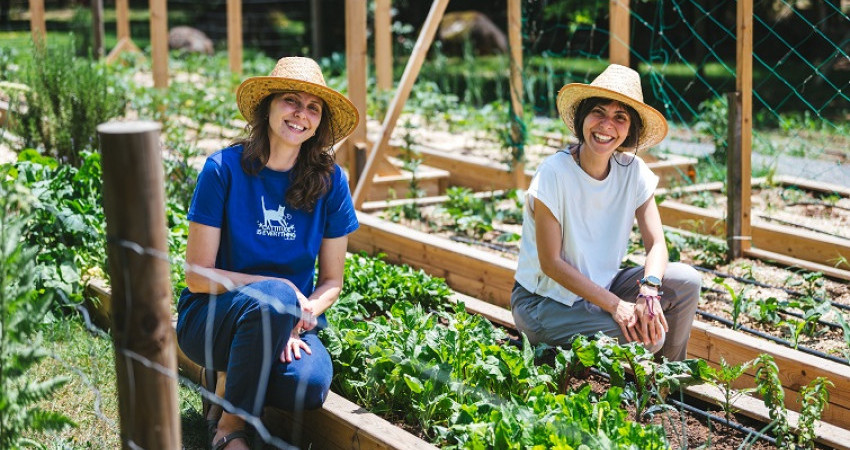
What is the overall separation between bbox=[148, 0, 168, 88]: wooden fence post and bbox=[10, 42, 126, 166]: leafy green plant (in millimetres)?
2268

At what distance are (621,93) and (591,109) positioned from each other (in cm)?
14

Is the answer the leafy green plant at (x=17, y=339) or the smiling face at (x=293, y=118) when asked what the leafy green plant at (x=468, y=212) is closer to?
the smiling face at (x=293, y=118)

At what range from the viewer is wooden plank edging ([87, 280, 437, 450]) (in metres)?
3.00

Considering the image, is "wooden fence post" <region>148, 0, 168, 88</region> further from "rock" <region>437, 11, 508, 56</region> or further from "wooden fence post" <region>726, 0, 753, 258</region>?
"rock" <region>437, 11, 508, 56</region>

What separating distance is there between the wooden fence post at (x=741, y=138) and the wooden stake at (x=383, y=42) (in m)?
3.95

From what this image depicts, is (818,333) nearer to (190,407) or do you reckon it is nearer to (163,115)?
(190,407)

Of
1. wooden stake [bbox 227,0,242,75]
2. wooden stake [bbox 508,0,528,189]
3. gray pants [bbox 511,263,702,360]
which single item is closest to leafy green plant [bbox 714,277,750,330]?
gray pants [bbox 511,263,702,360]

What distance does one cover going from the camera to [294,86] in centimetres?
337

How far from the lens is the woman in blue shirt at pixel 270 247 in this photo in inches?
121

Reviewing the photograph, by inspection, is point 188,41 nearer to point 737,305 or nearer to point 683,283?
point 737,305

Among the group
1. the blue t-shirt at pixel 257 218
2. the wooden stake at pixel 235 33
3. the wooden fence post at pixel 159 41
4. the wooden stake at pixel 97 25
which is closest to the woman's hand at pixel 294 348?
the blue t-shirt at pixel 257 218

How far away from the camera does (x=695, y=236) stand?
209 inches

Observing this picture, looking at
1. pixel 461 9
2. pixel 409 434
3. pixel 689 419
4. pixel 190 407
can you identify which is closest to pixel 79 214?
pixel 190 407

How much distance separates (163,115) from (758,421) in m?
6.04
